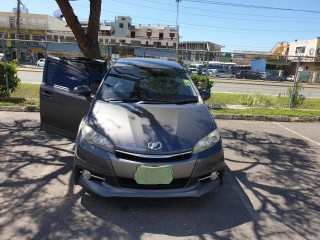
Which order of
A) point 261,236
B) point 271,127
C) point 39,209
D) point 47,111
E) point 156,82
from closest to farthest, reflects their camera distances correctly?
1. point 261,236
2. point 39,209
3. point 156,82
4. point 47,111
5. point 271,127

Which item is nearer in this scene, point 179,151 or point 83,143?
point 179,151

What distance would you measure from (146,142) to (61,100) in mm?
2206

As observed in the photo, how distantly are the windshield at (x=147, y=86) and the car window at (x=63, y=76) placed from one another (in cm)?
83

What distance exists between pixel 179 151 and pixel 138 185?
1.92 ft

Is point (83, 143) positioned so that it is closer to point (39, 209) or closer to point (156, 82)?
point (39, 209)

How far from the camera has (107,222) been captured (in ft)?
10.5

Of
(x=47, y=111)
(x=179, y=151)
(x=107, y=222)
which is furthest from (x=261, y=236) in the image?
(x=47, y=111)

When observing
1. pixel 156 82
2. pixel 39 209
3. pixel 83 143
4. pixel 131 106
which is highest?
pixel 156 82

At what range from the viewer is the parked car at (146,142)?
3215 mm

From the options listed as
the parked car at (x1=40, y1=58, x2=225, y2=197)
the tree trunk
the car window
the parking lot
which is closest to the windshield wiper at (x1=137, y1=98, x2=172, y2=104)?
the parked car at (x1=40, y1=58, x2=225, y2=197)

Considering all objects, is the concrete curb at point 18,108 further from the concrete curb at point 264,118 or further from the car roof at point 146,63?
the concrete curb at point 264,118

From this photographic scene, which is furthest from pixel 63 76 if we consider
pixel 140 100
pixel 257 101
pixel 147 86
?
pixel 257 101

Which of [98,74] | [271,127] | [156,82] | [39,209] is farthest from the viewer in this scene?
[271,127]

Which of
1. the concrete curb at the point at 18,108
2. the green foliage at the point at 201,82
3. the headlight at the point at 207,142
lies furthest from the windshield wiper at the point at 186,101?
the green foliage at the point at 201,82
